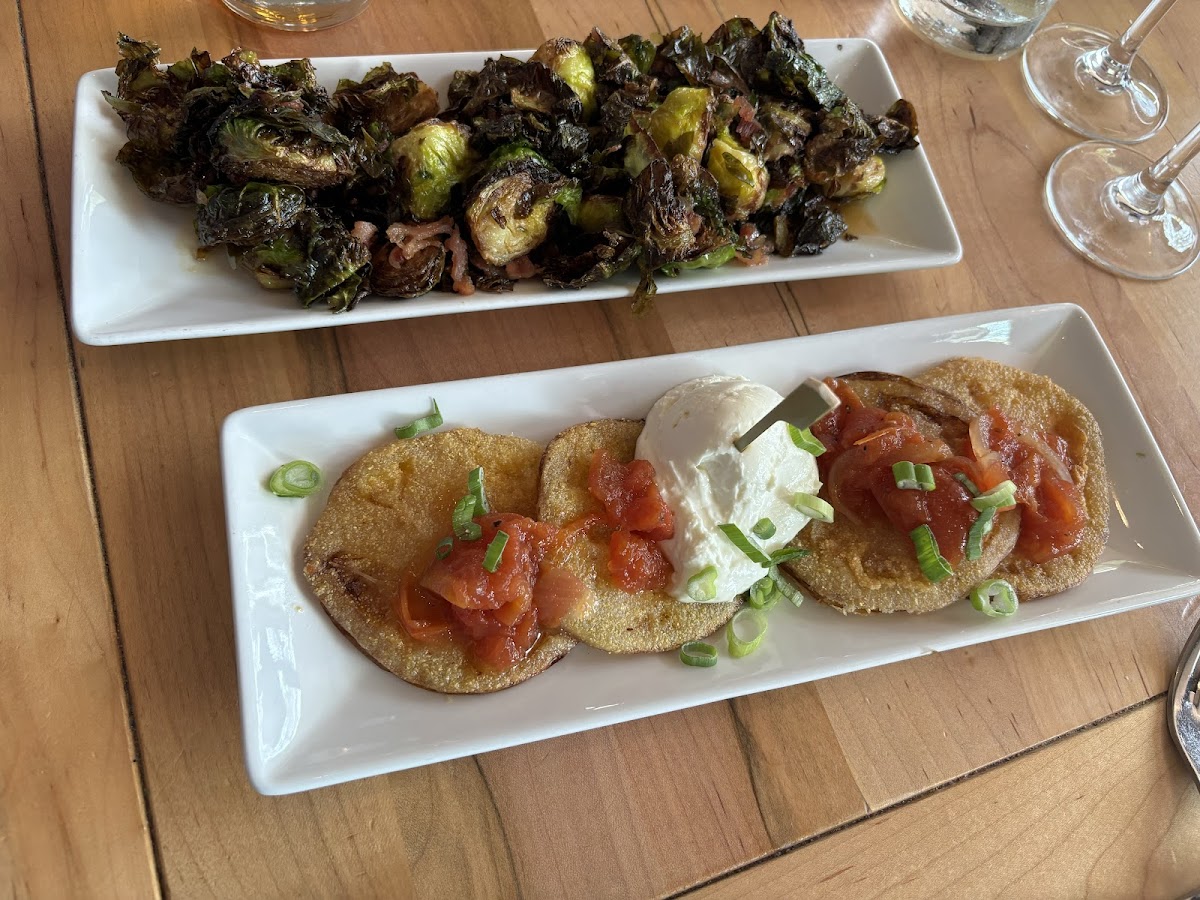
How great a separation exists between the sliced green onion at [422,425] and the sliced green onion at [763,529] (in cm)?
93

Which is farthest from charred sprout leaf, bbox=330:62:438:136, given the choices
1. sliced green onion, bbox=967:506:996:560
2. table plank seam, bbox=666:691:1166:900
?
table plank seam, bbox=666:691:1166:900

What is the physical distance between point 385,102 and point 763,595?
6.31 ft

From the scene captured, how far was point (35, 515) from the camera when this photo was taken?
2279 mm

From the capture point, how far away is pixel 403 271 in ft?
8.18

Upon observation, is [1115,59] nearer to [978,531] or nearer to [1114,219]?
[1114,219]

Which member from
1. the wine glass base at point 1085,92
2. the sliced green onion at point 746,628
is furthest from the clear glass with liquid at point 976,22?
the sliced green onion at point 746,628

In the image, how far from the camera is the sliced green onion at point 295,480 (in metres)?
2.24

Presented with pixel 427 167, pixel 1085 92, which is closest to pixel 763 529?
pixel 427 167

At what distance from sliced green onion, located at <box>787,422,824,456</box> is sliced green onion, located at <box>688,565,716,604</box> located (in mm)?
427

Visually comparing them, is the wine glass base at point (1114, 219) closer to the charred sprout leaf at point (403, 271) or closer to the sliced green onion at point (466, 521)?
the charred sprout leaf at point (403, 271)

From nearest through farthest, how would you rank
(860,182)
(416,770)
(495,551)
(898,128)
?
(495,551) < (416,770) < (860,182) < (898,128)

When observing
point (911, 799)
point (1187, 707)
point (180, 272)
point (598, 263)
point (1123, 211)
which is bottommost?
point (911, 799)

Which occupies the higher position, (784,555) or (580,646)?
(784,555)

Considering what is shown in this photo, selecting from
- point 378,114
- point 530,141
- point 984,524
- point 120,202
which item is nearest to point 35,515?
point 120,202
